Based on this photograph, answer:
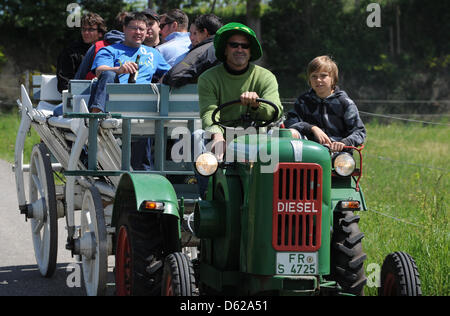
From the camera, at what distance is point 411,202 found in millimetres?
10867

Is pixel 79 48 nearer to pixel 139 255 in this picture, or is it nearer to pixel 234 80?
pixel 234 80

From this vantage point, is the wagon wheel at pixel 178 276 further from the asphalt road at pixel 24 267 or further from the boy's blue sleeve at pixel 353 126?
the asphalt road at pixel 24 267

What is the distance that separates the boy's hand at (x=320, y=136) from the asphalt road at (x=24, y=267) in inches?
86.2

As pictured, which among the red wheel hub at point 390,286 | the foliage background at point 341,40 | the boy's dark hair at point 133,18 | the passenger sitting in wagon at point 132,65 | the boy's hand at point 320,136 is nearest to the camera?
the red wheel hub at point 390,286

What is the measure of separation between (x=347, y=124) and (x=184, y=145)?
1.27 m

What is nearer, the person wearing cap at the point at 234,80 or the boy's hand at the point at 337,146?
the boy's hand at the point at 337,146

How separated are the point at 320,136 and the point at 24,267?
3366 millimetres

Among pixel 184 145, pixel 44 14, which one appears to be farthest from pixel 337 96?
pixel 44 14

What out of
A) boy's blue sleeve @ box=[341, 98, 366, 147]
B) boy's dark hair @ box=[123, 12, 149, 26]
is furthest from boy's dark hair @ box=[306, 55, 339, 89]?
boy's dark hair @ box=[123, 12, 149, 26]

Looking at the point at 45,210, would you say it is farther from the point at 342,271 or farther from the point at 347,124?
the point at 342,271

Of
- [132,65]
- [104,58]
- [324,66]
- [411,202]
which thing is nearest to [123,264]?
[324,66]

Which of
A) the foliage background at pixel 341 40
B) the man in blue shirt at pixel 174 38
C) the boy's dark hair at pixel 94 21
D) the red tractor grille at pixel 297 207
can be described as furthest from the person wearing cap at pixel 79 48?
the foliage background at pixel 341 40

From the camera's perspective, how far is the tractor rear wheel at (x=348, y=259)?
17.1 feet

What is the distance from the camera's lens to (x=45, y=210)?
7766 mm
